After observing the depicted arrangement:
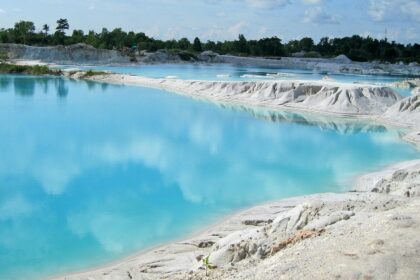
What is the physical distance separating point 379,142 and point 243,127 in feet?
23.3

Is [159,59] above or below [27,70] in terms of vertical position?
above

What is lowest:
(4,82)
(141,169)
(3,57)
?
(141,169)

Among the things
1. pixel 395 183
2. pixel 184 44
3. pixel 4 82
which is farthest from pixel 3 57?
pixel 395 183

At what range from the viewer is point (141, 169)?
17578mm

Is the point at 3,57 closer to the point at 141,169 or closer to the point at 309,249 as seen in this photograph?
the point at 141,169

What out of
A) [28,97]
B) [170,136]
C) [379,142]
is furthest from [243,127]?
[28,97]

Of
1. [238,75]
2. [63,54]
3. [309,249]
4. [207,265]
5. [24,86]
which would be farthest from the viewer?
[63,54]

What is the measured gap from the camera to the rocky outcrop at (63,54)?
283ft

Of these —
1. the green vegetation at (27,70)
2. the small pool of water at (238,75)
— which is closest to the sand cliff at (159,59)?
the small pool of water at (238,75)

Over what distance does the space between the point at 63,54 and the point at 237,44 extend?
64.8m

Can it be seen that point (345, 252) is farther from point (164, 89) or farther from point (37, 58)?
point (37, 58)

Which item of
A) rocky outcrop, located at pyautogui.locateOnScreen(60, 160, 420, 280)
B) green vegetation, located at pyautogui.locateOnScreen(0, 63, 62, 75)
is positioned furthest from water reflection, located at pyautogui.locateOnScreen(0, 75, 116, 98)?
rocky outcrop, located at pyautogui.locateOnScreen(60, 160, 420, 280)

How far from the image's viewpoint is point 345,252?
6660mm

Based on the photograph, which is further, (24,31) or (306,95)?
(24,31)
